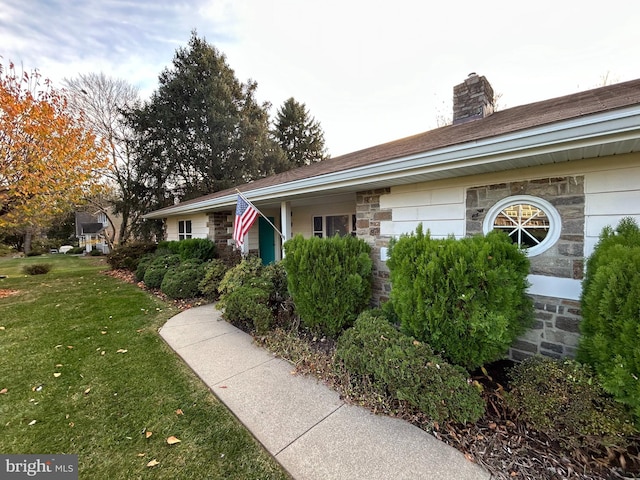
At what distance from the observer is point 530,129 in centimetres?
239

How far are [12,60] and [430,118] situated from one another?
1619 centimetres

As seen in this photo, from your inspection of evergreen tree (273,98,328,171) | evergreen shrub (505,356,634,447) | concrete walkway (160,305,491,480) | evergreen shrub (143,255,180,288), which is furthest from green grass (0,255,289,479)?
evergreen tree (273,98,328,171)

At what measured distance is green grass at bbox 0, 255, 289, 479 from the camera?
1980 millimetres

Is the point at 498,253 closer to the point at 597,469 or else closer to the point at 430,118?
the point at 597,469

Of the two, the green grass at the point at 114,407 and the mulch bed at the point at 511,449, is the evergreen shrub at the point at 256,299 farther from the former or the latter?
the mulch bed at the point at 511,449

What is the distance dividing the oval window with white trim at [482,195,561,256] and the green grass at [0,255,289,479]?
3.35 meters

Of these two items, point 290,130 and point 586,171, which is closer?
point 586,171

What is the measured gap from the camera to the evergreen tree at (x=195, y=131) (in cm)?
1599

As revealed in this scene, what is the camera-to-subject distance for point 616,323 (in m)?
1.79

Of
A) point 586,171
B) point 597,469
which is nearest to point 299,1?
point 586,171

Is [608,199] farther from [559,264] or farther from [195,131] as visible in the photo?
[195,131]

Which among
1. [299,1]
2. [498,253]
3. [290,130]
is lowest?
[498,253]

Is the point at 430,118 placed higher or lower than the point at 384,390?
higher

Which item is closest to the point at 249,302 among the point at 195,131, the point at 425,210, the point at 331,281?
the point at 331,281
